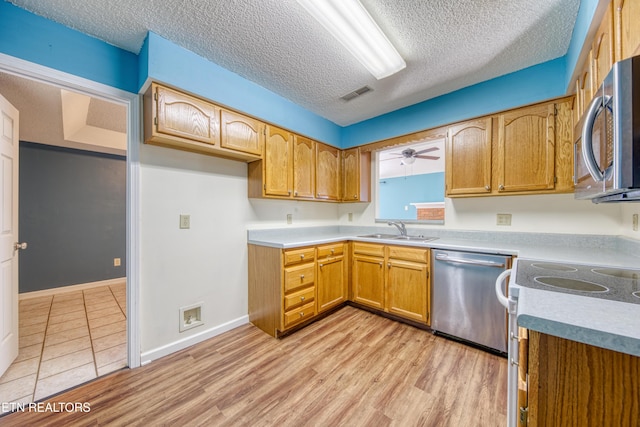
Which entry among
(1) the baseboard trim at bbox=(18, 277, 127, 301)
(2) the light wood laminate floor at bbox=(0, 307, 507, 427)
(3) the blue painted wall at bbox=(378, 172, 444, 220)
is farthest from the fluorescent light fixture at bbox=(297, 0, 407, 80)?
(1) the baseboard trim at bbox=(18, 277, 127, 301)

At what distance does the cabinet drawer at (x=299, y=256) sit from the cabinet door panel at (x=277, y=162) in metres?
0.66

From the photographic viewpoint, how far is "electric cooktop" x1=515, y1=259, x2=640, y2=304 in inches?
32.3

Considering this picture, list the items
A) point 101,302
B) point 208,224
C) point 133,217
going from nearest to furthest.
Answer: point 133,217 → point 208,224 → point 101,302

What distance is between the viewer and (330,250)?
267 centimetres

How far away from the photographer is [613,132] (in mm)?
737

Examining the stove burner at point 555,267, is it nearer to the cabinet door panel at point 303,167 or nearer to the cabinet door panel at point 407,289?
the cabinet door panel at point 407,289

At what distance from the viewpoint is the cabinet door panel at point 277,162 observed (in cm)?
246

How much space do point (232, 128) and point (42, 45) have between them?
47.6 inches

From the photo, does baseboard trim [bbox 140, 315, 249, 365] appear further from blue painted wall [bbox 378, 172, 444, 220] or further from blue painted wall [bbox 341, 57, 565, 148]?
blue painted wall [bbox 378, 172, 444, 220]

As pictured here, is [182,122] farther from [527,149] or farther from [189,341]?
[527,149]

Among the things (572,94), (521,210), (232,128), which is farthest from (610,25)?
(232,128)

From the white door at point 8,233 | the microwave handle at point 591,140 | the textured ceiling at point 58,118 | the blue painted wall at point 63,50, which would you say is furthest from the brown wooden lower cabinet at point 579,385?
the textured ceiling at point 58,118

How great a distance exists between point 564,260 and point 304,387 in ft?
6.05

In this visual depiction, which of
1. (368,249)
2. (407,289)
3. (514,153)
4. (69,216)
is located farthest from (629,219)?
(69,216)
